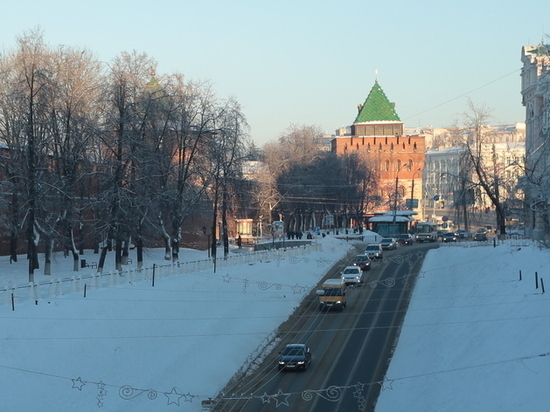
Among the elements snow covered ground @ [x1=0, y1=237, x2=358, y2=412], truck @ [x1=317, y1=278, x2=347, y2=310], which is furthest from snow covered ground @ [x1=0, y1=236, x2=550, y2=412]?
truck @ [x1=317, y1=278, x2=347, y2=310]

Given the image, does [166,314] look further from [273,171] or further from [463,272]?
[273,171]

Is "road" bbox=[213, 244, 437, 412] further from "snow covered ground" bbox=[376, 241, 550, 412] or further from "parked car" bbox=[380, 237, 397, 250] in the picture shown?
"parked car" bbox=[380, 237, 397, 250]

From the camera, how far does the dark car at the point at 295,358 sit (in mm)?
28812

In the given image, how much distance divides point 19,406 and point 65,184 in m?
18.1

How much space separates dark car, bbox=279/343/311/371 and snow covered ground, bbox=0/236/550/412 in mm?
604

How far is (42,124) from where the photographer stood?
35.3 m

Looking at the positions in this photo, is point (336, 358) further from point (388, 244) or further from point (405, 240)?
point (405, 240)

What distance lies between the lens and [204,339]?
30625 millimetres

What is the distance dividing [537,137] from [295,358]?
12.6 m

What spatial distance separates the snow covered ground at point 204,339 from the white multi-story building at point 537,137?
3.34m

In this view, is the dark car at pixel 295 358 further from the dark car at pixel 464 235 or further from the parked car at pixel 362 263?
the dark car at pixel 464 235

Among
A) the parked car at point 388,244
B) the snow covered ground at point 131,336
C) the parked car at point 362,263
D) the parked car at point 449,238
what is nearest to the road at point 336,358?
the snow covered ground at point 131,336

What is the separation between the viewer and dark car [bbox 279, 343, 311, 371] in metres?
28.8

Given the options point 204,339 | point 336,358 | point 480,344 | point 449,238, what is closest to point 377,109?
point 449,238
